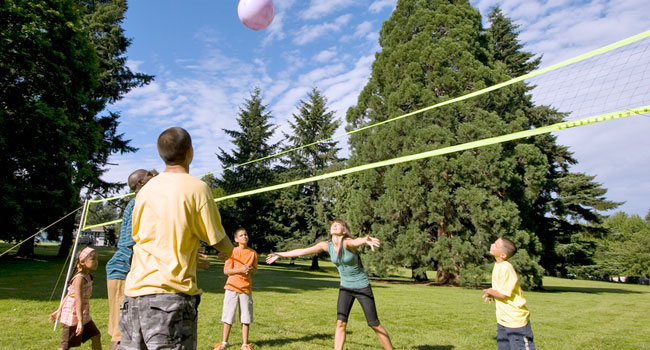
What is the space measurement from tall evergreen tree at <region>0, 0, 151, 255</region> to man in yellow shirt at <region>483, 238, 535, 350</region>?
56.3ft

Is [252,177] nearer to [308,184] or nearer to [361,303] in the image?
[308,184]

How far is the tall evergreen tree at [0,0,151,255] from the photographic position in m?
15.3

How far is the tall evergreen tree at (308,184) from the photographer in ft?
96.3

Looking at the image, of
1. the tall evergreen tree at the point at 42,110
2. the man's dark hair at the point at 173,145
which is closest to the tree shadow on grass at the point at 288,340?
the man's dark hair at the point at 173,145

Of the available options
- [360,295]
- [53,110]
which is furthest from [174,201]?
[53,110]

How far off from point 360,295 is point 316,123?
3086cm

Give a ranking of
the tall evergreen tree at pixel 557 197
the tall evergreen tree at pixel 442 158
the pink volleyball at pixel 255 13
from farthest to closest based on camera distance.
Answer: the tall evergreen tree at pixel 557 197
the tall evergreen tree at pixel 442 158
the pink volleyball at pixel 255 13

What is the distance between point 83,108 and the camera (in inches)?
796

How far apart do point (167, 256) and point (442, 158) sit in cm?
1694

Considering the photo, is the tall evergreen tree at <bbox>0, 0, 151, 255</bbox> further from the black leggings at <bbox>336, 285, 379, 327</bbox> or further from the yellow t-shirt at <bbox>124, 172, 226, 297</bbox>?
the yellow t-shirt at <bbox>124, 172, 226, 297</bbox>

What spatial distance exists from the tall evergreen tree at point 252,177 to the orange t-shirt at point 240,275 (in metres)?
23.9

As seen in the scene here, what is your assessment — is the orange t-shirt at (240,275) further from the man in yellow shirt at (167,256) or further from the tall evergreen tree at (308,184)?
the tall evergreen tree at (308,184)

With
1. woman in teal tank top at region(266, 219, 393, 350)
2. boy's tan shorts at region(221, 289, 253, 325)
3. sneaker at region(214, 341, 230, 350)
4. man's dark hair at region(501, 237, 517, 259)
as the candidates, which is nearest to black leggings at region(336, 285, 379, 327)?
woman in teal tank top at region(266, 219, 393, 350)

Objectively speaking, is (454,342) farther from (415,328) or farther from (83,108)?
(83,108)
